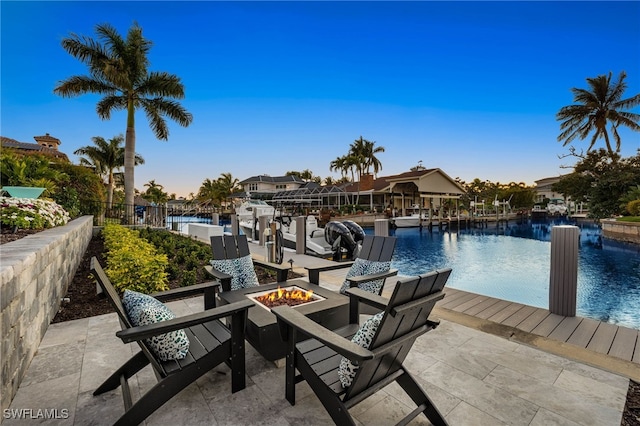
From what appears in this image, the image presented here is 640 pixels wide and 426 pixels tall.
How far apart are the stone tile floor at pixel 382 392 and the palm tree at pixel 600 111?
30.2 metres

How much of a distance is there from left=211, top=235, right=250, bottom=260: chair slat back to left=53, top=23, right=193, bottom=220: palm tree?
12.1 m

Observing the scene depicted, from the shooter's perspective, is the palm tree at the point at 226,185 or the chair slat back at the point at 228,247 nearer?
the chair slat back at the point at 228,247

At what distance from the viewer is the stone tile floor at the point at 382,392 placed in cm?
183

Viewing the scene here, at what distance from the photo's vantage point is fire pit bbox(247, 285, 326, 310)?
2838 millimetres

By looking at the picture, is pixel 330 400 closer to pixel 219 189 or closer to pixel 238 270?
pixel 238 270

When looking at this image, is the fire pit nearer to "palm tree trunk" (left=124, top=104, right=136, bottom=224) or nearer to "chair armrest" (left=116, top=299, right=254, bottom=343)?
"chair armrest" (left=116, top=299, right=254, bottom=343)

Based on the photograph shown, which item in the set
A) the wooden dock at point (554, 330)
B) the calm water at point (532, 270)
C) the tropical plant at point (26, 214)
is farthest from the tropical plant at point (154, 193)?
the wooden dock at point (554, 330)

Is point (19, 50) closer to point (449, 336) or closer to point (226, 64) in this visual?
point (226, 64)

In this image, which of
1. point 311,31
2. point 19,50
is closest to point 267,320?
point 19,50

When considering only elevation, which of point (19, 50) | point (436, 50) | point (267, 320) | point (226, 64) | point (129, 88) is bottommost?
point (267, 320)

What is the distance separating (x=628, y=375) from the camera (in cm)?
230

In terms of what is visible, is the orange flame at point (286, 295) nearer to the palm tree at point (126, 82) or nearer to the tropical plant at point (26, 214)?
the tropical plant at point (26, 214)

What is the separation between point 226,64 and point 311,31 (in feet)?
13.0

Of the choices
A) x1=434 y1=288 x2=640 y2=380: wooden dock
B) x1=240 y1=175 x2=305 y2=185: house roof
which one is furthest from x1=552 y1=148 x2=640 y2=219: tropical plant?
x1=240 y1=175 x2=305 y2=185: house roof
